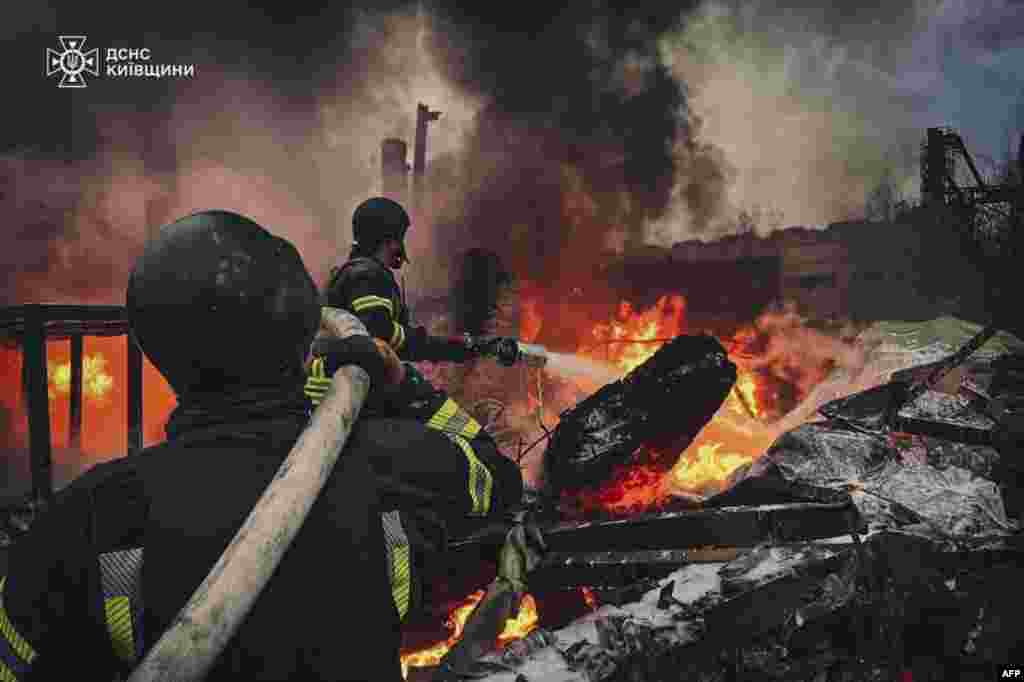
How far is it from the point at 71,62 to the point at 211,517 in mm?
19021

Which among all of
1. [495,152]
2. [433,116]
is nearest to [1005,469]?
[495,152]

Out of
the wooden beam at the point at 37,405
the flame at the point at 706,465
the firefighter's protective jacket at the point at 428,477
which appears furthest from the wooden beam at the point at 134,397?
the flame at the point at 706,465

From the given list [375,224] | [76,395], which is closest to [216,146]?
[76,395]

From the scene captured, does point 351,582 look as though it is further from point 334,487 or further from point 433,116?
point 433,116

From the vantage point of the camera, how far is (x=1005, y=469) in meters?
4.27

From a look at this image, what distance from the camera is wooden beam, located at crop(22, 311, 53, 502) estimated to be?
13.2 feet

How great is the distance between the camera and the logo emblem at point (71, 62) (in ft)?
47.9

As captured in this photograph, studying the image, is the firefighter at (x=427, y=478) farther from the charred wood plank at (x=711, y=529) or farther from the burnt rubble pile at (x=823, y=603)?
the charred wood plank at (x=711, y=529)

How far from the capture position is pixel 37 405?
159 inches

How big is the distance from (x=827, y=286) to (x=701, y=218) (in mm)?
5744

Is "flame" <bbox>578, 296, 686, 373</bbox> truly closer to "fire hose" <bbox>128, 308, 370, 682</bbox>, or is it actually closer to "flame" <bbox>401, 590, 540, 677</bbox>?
"flame" <bbox>401, 590, 540, 677</bbox>

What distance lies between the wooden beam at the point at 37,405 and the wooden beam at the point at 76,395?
2.26 meters

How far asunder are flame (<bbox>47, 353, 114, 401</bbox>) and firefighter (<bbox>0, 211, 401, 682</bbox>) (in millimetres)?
15904

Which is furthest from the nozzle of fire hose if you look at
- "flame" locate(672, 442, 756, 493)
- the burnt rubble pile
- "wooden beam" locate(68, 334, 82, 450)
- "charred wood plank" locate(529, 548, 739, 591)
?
"wooden beam" locate(68, 334, 82, 450)
